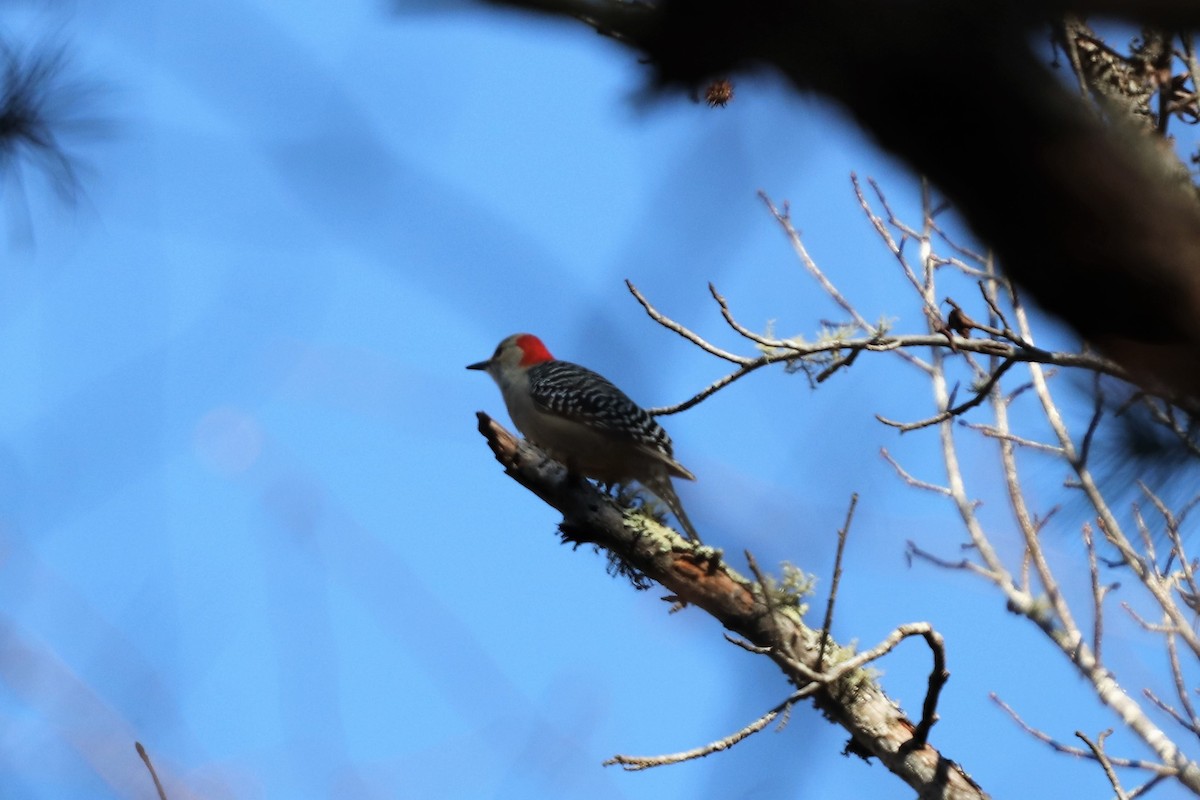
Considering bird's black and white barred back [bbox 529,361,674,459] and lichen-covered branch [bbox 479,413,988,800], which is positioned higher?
bird's black and white barred back [bbox 529,361,674,459]

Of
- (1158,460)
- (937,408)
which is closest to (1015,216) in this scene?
(1158,460)

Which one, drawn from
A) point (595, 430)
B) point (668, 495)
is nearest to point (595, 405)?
point (595, 430)

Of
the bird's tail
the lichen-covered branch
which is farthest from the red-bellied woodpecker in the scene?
the lichen-covered branch

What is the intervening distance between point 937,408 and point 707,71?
20.5ft

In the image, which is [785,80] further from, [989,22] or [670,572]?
[670,572]

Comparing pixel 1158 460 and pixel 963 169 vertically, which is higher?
pixel 1158 460

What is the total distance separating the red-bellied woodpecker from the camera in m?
5.59

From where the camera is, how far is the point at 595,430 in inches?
222

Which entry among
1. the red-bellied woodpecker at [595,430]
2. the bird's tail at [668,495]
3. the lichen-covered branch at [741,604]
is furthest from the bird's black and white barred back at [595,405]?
the lichen-covered branch at [741,604]

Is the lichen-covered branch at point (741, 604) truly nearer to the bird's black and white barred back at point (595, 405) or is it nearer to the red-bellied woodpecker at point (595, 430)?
the red-bellied woodpecker at point (595, 430)

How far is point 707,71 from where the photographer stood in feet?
4.09

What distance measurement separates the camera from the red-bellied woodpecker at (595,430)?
5.59 m

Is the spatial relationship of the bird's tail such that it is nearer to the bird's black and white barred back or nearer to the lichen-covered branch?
the bird's black and white barred back

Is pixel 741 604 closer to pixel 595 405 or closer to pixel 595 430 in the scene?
pixel 595 430
